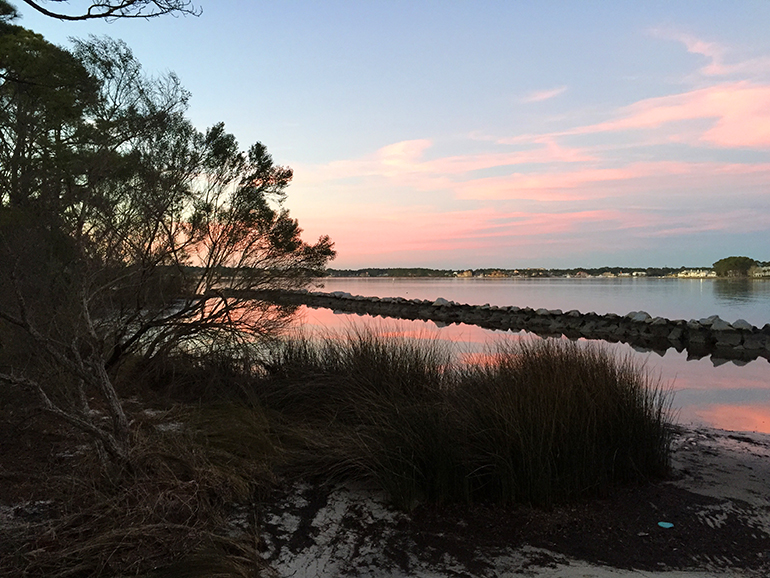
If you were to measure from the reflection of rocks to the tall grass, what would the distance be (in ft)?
11.8

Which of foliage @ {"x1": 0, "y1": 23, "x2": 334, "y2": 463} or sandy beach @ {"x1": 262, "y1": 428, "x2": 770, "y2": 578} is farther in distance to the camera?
foliage @ {"x1": 0, "y1": 23, "x2": 334, "y2": 463}

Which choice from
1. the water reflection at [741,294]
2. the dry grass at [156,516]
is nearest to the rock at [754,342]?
the dry grass at [156,516]

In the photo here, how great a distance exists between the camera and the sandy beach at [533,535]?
2945 millimetres

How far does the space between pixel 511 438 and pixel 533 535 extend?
703mm

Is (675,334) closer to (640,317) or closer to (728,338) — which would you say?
→ (728,338)

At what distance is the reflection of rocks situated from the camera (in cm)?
1302

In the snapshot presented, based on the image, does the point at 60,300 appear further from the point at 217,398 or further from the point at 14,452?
the point at 217,398

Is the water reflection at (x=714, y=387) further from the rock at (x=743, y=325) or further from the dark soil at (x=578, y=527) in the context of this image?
the rock at (x=743, y=325)

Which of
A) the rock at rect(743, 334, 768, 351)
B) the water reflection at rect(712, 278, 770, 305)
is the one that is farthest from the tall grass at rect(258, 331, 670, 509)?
the water reflection at rect(712, 278, 770, 305)

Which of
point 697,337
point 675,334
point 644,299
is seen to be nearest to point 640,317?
point 675,334

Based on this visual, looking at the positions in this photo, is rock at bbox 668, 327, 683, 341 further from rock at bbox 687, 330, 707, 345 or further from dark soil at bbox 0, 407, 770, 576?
dark soil at bbox 0, 407, 770, 576

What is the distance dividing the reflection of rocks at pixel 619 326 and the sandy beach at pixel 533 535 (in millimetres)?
4416

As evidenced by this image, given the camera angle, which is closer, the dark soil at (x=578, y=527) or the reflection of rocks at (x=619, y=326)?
the dark soil at (x=578, y=527)

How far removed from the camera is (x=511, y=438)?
3.91 meters
